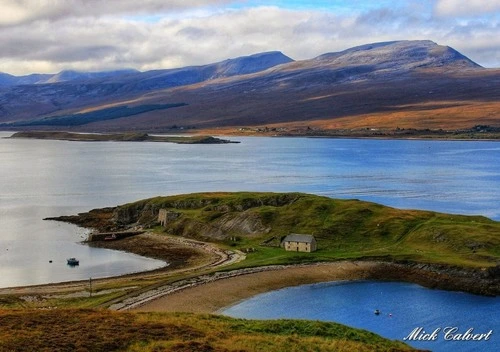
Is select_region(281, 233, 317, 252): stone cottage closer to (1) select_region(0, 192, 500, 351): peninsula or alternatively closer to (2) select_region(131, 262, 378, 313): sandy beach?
(1) select_region(0, 192, 500, 351): peninsula

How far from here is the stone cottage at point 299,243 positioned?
247 ft

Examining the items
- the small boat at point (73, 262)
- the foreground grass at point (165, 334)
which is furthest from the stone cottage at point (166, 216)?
the foreground grass at point (165, 334)

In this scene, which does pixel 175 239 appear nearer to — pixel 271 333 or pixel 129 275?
pixel 129 275

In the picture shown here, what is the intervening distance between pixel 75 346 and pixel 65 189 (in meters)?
132

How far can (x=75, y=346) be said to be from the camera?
3027 cm

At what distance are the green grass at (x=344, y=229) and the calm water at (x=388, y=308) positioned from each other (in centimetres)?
654

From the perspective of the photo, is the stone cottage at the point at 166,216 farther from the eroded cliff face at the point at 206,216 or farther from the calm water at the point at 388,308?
the calm water at the point at 388,308

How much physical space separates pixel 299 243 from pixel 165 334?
44027 millimetres

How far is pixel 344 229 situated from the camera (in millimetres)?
80625

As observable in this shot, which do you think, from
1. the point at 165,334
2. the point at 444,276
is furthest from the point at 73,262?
the point at 165,334

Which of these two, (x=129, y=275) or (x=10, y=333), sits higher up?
(x=10, y=333)

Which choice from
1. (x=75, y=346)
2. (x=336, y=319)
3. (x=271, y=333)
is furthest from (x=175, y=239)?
(x=75, y=346)
